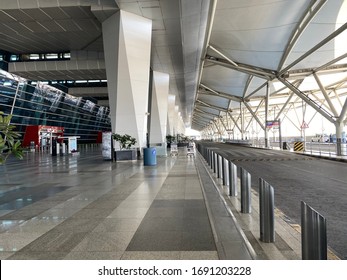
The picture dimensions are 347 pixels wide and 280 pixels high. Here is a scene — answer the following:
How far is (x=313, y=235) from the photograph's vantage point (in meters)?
2.87

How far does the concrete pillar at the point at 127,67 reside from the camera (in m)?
17.5

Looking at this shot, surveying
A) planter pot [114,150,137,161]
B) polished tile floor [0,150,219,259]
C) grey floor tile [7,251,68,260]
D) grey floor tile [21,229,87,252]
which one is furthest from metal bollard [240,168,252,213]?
planter pot [114,150,137,161]

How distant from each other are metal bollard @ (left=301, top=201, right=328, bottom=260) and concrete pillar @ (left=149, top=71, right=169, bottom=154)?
30491 mm

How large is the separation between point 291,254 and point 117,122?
643 inches

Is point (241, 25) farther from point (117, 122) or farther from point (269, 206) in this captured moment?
point (269, 206)

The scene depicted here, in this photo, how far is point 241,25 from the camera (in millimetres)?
24672

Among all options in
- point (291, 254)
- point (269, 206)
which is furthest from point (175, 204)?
point (291, 254)

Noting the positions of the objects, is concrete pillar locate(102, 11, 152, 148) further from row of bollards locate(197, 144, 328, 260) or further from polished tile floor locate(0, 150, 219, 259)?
row of bollards locate(197, 144, 328, 260)

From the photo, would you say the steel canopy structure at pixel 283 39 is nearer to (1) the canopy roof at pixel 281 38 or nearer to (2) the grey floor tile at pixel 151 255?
(1) the canopy roof at pixel 281 38

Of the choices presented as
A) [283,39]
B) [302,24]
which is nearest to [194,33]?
[302,24]

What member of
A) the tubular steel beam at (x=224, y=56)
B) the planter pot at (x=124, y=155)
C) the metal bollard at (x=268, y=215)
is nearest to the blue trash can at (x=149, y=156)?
the planter pot at (x=124, y=155)

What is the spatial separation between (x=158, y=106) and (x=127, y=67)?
53.4 ft

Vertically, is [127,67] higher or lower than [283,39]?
lower

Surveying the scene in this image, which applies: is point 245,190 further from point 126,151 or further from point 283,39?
point 283,39
